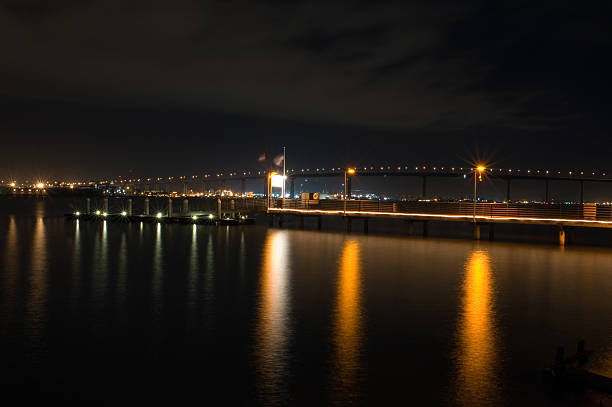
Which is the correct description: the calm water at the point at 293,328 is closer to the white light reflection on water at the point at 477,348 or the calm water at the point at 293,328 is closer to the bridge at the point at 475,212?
the white light reflection on water at the point at 477,348

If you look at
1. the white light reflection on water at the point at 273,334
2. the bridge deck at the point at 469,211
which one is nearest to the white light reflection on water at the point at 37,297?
the white light reflection on water at the point at 273,334

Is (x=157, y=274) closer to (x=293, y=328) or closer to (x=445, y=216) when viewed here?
(x=293, y=328)

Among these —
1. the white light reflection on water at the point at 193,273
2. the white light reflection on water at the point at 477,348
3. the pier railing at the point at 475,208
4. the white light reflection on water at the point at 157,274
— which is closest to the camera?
the white light reflection on water at the point at 477,348

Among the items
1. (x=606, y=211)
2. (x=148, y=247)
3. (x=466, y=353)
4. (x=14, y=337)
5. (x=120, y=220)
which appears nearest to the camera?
(x=466, y=353)

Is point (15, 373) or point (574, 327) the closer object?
point (15, 373)

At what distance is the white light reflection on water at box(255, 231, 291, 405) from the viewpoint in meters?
8.88

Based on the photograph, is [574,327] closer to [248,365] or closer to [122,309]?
[248,365]

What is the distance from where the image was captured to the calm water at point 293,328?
8.84 meters

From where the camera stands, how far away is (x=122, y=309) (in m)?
14.1

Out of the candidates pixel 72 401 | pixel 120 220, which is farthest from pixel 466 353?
pixel 120 220

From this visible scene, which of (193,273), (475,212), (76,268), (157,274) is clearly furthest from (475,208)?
(76,268)

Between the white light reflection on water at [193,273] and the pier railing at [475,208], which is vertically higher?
the pier railing at [475,208]

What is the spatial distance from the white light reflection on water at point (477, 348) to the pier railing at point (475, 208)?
1841cm

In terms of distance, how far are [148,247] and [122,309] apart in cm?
1523
